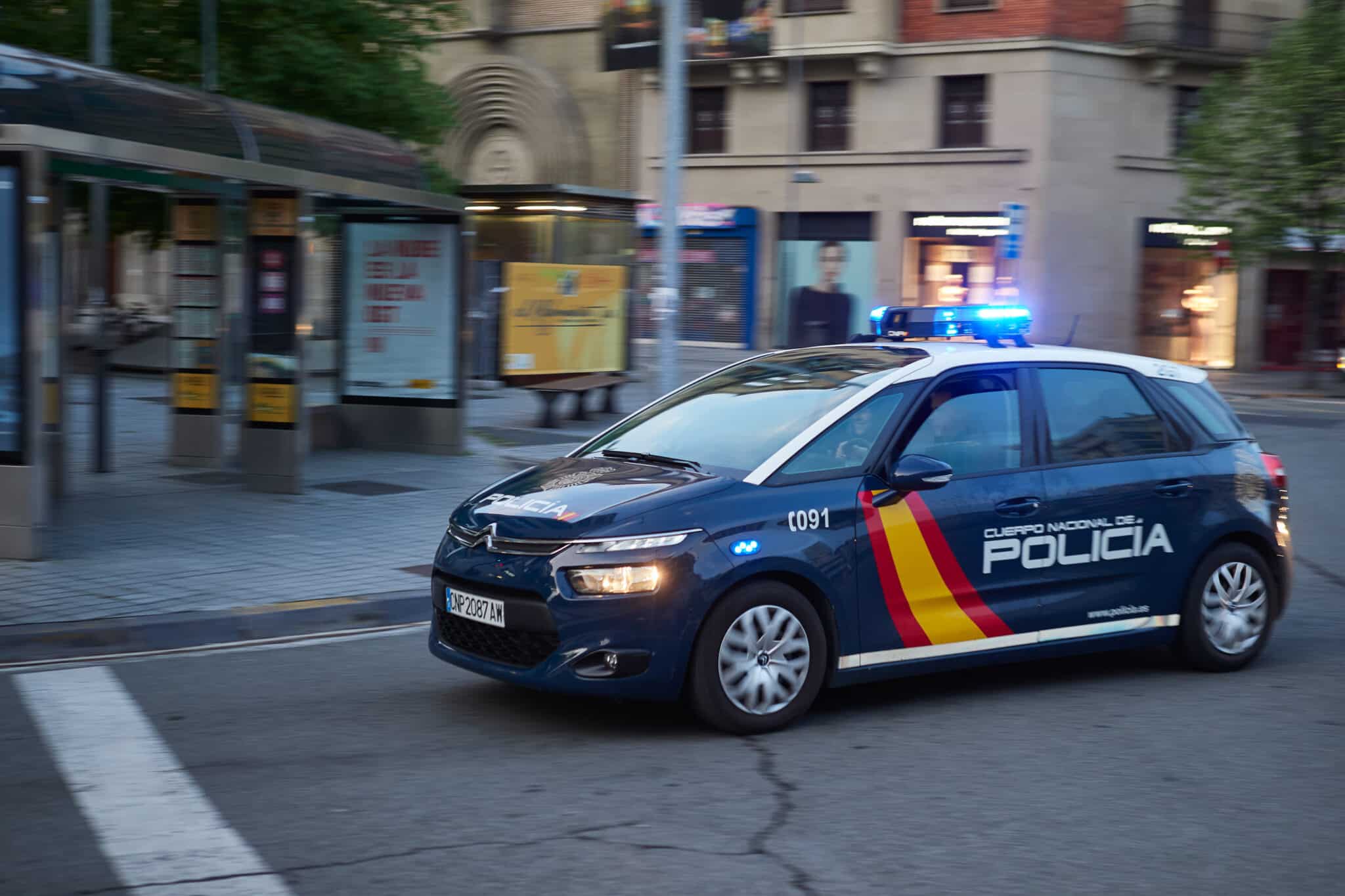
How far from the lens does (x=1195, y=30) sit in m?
35.5

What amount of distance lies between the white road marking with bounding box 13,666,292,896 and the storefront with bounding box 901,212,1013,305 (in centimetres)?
3076

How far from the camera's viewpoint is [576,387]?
19.3 metres

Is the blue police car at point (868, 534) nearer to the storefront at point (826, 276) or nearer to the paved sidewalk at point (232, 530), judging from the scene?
the paved sidewalk at point (232, 530)

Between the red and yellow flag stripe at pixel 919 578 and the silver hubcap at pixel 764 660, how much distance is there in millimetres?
470

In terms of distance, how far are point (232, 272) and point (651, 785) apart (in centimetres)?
1626

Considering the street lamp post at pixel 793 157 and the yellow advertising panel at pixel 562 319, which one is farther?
the street lamp post at pixel 793 157

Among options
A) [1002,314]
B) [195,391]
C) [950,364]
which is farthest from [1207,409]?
[1002,314]

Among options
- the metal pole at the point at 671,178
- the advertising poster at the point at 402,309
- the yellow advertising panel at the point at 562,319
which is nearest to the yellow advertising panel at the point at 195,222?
the advertising poster at the point at 402,309

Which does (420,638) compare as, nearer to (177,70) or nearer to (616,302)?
(616,302)

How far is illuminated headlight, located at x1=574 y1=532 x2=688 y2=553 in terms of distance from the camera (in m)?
5.58

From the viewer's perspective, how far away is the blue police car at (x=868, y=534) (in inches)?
221

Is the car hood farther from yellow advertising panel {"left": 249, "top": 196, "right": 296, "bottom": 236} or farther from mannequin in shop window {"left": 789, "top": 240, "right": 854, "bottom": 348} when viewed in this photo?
mannequin in shop window {"left": 789, "top": 240, "right": 854, "bottom": 348}

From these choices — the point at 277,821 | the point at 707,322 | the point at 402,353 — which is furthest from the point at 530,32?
the point at 277,821

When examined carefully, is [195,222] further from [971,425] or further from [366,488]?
[971,425]
